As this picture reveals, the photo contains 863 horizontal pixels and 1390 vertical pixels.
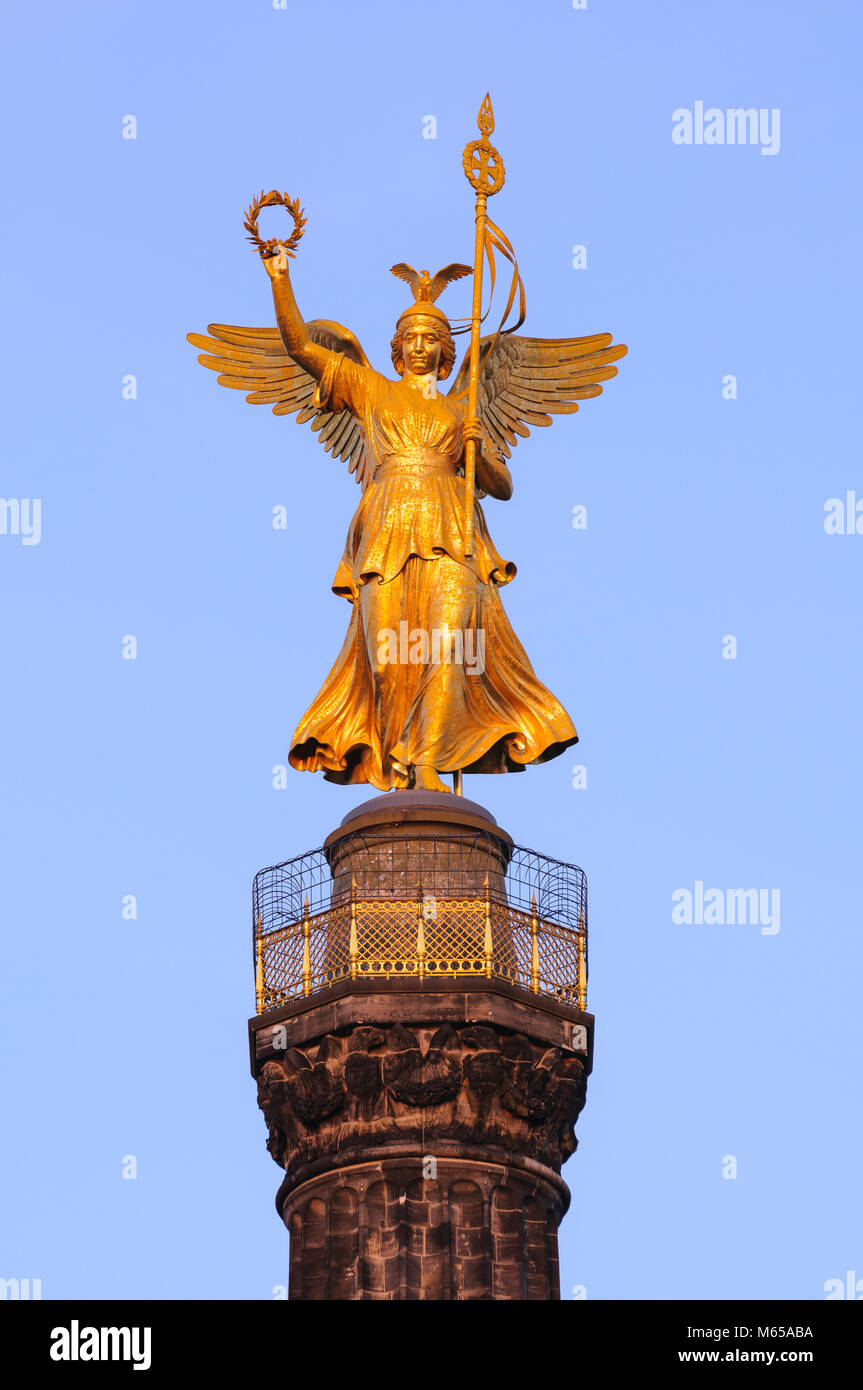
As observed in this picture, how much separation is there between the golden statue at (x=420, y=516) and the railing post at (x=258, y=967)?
339 cm

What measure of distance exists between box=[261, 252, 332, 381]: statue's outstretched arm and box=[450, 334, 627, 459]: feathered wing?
86.4 inches

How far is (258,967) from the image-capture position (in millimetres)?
52750

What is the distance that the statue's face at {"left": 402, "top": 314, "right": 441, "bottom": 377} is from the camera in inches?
2285

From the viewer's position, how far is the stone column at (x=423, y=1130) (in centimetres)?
5012

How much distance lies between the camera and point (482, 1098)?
51.0 m

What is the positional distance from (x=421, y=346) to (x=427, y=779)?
714 centimetres

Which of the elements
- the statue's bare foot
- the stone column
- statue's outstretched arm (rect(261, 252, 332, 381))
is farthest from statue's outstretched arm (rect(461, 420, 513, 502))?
the stone column

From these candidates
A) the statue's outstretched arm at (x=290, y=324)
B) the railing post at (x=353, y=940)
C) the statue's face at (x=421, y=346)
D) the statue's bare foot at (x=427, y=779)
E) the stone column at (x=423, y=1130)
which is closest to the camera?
the stone column at (x=423, y=1130)

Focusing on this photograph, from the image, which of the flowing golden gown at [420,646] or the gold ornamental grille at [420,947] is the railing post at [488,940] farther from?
the flowing golden gown at [420,646]

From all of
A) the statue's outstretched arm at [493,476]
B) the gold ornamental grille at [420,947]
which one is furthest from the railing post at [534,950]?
the statue's outstretched arm at [493,476]

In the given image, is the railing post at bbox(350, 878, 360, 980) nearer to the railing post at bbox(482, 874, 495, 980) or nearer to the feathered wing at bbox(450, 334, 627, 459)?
the railing post at bbox(482, 874, 495, 980)
